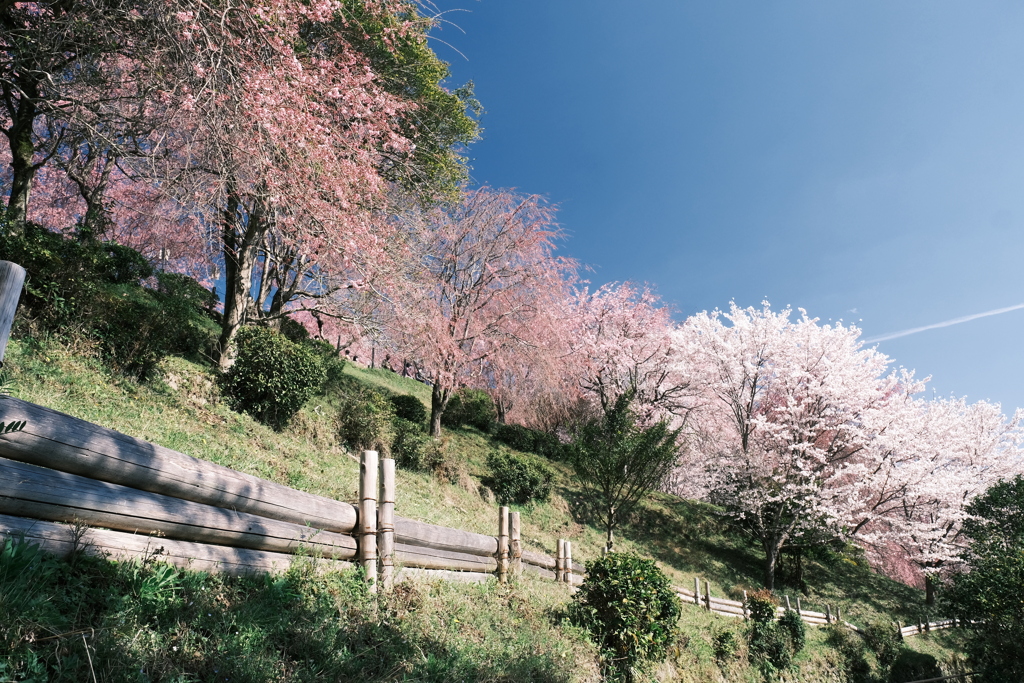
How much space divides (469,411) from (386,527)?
14519 mm

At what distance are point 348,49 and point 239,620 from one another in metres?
11.3

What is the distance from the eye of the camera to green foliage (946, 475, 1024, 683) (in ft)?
33.1

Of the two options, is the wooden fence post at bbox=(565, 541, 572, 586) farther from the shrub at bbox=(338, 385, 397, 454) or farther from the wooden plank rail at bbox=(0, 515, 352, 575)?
the wooden plank rail at bbox=(0, 515, 352, 575)

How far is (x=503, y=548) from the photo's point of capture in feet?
Answer: 24.2

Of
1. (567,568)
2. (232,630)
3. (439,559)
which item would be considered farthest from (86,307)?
(567,568)

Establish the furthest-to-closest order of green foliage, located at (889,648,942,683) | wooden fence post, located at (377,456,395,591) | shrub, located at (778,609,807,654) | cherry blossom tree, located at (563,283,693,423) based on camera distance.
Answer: cherry blossom tree, located at (563,283,693,423)
green foliage, located at (889,648,942,683)
shrub, located at (778,609,807,654)
wooden fence post, located at (377,456,395,591)

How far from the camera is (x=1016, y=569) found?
35.6 ft

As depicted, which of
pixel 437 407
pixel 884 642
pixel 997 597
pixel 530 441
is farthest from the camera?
pixel 530 441

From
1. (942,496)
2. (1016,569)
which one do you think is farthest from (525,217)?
(942,496)

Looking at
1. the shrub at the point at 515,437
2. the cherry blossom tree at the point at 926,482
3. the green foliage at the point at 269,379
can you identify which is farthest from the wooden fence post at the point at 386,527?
the cherry blossom tree at the point at 926,482

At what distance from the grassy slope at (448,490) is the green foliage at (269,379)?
393 mm

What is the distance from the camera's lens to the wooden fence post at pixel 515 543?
301 inches

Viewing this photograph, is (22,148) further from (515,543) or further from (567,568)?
(567,568)

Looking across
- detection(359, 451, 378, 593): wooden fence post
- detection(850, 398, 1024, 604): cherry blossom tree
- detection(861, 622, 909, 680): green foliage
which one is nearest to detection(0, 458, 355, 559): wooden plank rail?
detection(359, 451, 378, 593): wooden fence post
